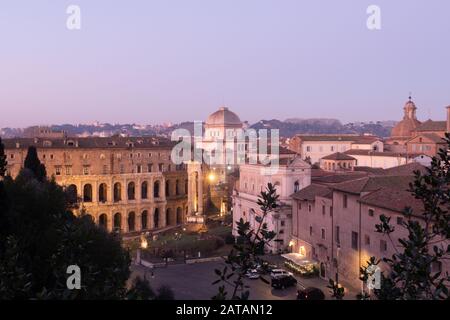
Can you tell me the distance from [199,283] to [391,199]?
38.7 feet

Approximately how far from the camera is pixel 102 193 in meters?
59.1

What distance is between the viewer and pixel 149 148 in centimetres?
6075

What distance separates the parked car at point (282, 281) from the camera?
28.6 meters

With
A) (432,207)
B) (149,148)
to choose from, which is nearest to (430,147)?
(149,148)

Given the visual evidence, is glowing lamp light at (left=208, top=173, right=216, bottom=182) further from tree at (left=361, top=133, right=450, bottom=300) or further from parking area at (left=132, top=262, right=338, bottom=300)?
tree at (left=361, top=133, right=450, bottom=300)

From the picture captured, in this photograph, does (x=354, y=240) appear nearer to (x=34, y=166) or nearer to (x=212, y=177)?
(x=34, y=166)

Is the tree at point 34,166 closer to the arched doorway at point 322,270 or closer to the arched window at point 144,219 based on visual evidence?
the arched doorway at point 322,270

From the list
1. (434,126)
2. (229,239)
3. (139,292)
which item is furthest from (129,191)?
(139,292)

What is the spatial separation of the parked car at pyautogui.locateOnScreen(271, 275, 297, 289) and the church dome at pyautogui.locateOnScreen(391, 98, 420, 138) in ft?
174

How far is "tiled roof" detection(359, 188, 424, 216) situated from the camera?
23.6 meters

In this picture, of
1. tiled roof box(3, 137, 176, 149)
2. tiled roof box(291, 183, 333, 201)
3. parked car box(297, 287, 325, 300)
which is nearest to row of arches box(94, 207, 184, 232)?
tiled roof box(3, 137, 176, 149)

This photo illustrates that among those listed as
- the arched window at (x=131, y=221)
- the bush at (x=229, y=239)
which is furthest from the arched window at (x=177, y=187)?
the bush at (x=229, y=239)
